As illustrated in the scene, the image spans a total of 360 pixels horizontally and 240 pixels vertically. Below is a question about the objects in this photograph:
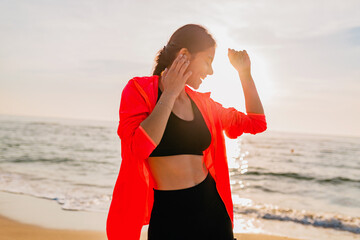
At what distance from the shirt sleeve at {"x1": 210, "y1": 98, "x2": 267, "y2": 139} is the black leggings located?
42cm

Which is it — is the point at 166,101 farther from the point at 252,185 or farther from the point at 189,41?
the point at 252,185

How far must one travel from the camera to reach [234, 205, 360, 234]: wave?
328 inches

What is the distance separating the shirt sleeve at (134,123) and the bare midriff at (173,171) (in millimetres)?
176

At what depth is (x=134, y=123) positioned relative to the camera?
5.46 feet

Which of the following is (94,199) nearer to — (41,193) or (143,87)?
(41,193)

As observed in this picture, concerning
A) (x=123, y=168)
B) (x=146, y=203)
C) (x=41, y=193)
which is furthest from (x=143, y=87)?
(x=41, y=193)

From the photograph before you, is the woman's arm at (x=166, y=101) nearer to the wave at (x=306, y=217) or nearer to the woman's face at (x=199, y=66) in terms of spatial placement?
the woman's face at (x=199, y=66)

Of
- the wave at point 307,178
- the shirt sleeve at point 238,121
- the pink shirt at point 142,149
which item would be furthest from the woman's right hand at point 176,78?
the wave at point 307,178

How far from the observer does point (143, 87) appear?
5.90ft

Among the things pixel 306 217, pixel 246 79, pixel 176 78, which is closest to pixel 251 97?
pixel 246 79

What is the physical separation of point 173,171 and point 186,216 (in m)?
0.24

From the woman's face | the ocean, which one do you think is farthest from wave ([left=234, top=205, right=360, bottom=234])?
the woman's face

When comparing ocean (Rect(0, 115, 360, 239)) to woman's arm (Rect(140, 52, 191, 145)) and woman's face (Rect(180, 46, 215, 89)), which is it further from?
woman's arm (Rect(140, 52, 191, 145))

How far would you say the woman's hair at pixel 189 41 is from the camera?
1.90 metres
